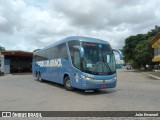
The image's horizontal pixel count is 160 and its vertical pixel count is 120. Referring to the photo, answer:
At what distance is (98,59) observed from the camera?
Result: 1370 cm

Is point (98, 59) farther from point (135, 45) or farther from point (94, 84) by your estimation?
point (135, 45)

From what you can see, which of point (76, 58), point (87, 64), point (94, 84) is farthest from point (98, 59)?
point (94, 84)


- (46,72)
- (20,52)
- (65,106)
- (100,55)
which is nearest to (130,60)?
(20,52)

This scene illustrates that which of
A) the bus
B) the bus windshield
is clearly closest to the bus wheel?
the bus

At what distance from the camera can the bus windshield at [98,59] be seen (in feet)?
43.9

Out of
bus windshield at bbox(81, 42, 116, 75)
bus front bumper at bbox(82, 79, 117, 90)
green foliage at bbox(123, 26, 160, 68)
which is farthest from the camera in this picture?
green foliage at bbox(123, 26, 160, 68)

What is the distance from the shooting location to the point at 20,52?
131 ft

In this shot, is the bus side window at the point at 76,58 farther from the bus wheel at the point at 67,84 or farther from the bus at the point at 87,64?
the bus wheel at the point at 67,84

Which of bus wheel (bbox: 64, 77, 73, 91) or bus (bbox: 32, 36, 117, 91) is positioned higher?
bus (bbox: 32, 36, 117, 91)

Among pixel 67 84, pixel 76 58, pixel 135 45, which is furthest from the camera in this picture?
pixel 135 45

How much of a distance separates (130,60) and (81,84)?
5697 cm

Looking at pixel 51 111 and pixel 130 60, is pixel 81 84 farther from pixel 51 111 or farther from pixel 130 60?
pixel 130 60

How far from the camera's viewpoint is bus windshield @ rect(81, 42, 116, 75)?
13.4 meters

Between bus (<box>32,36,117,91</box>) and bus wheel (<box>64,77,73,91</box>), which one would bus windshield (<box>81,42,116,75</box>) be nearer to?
bus (<box>32,36,117,91</box>)
